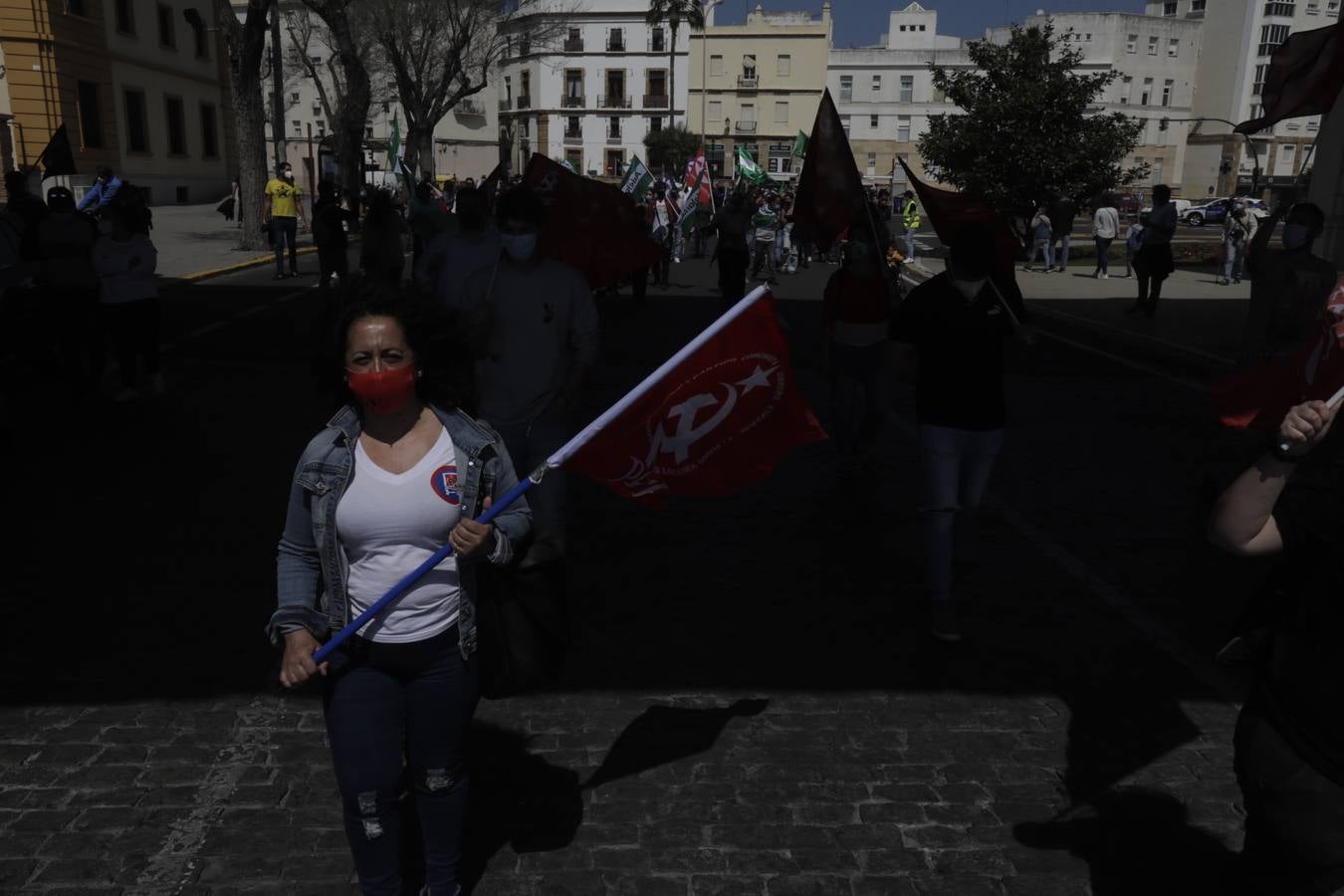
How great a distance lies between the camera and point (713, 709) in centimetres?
459

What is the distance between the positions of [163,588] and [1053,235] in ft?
82.7

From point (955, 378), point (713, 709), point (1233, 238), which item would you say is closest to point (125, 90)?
point (1233, 238)

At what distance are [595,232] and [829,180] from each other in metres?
1.62

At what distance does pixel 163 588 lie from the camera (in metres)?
5.71

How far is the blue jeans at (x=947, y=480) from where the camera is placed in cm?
514

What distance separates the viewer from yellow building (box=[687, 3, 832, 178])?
8844cm

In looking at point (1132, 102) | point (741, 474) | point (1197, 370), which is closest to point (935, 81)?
point (1197, 370)

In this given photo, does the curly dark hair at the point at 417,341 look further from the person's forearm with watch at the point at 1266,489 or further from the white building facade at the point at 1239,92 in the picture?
the white building facade at the point at 1239,92

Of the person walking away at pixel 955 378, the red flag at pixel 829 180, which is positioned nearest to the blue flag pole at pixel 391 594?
the person walking away at pixel 955 378

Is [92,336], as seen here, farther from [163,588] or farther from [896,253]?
[896,253]

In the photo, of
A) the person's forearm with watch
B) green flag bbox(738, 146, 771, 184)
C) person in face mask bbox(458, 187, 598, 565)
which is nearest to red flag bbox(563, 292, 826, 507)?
the person's forearm with watch

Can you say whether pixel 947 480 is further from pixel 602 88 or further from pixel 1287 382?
pixel 602 88

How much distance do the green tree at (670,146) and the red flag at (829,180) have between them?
71576 mm

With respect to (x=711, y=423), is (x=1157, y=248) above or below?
below
